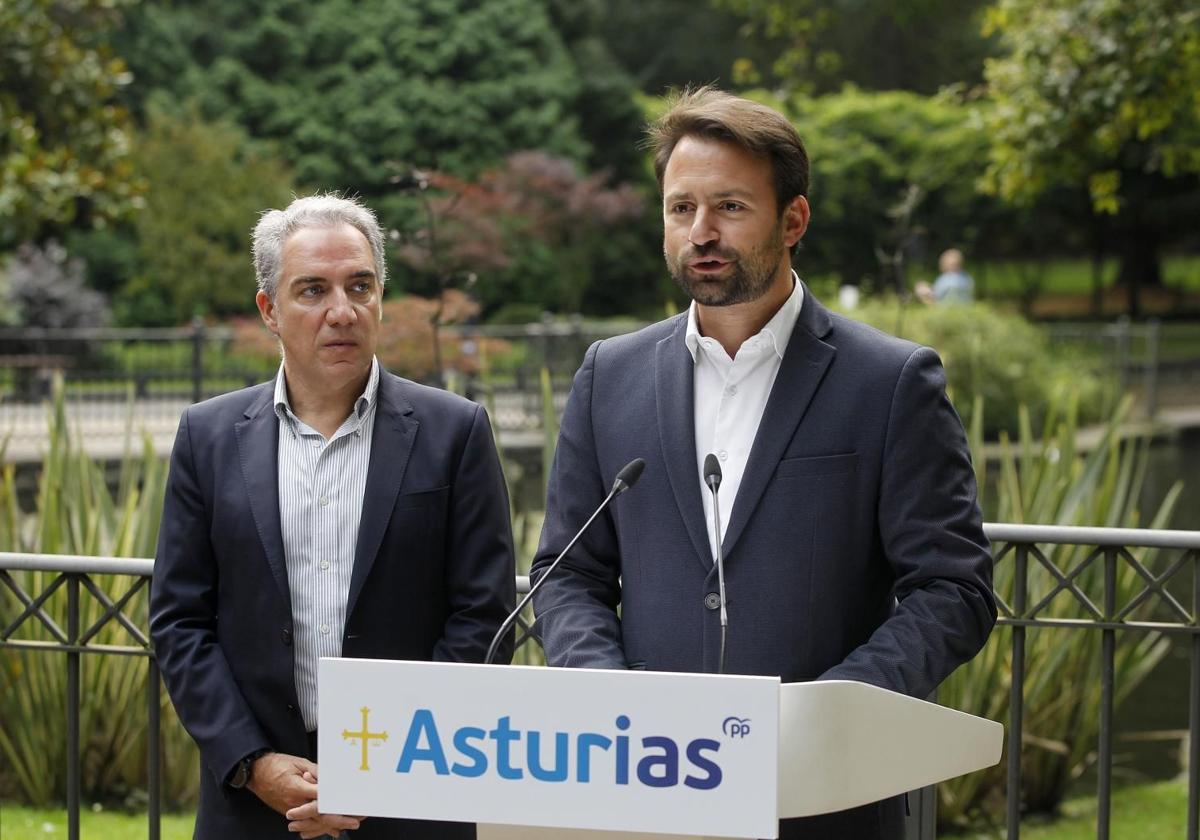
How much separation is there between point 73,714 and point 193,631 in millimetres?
1406

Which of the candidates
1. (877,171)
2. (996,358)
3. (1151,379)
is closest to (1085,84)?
(996,358)

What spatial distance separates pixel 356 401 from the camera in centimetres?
290

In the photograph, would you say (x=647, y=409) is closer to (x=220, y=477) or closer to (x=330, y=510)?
(x=330, y=510)

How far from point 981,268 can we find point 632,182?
11.6 m

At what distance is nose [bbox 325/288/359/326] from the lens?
109 inches

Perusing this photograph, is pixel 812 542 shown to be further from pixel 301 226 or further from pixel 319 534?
pixel 301 226

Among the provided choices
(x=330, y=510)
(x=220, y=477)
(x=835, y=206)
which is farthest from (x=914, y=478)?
(x=835, y=206)

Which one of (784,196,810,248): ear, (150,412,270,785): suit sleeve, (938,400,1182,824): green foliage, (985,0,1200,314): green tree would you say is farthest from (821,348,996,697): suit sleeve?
(985,0,1200,314): green tree

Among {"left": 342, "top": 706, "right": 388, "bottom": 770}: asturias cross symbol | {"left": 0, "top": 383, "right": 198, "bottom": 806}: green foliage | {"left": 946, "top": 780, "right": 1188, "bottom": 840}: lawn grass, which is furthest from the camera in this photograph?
{"left": 946, "top": 780, "right": 1188, "bottom": 840}: lawn grass

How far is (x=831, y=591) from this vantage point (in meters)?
2.43

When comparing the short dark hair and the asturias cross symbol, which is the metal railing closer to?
the short dark hair

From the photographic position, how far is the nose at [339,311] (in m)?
2.77

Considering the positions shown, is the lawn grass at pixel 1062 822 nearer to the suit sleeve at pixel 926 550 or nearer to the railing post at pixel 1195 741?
the railing post at pixel 1195 741

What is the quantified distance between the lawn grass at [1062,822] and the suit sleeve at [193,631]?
272 centimetres
